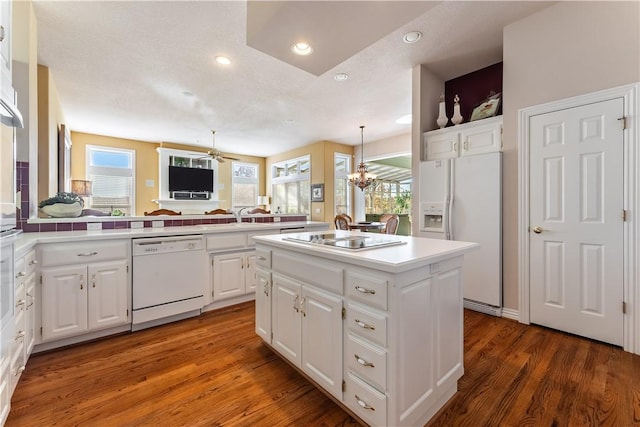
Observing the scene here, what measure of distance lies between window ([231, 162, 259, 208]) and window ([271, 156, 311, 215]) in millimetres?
671

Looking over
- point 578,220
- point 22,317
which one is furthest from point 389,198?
point 22,317

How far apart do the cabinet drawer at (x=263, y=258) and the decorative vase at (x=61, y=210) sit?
6.74ft

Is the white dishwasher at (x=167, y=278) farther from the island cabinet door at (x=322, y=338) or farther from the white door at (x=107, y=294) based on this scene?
the island cabinet door at (x=322, y=338)

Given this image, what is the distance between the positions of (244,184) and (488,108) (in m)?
7.56

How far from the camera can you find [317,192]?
7.34 meters

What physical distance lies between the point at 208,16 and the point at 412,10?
2003 mm

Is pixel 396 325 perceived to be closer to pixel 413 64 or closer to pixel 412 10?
pixel 412 10

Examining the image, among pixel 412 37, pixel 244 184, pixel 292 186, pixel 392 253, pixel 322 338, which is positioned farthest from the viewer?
pixel 244 184

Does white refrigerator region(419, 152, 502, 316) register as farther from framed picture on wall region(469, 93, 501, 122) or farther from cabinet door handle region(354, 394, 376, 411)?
cabinet door handle region(354, 394, 376, 411)

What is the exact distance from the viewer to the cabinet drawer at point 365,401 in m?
1.23

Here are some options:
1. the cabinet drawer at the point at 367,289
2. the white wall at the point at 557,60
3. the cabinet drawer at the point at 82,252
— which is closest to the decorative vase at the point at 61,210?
the cabinet drawer at the point at 82,252

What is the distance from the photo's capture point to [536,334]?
237 cm

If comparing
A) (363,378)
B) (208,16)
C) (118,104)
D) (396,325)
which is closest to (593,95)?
(396,325)

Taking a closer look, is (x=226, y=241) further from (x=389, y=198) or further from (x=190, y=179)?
(x=389, y=198)
